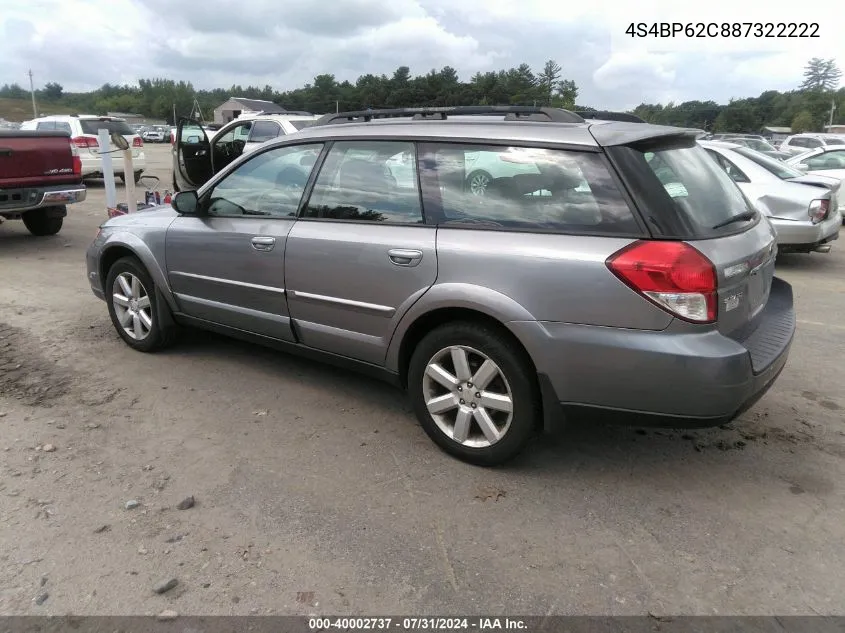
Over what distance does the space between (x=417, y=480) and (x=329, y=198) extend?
170cm

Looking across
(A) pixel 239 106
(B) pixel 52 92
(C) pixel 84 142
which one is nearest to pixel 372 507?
(C) pixel 84 142

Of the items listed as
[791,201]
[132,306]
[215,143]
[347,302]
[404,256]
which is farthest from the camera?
[215,143]

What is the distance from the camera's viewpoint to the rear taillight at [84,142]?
52.6ft

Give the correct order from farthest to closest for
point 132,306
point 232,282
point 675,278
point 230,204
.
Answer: point 132,306, point 230,204, point 232,282, point 675,278

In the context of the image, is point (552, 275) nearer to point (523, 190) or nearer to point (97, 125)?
point (523, 190)

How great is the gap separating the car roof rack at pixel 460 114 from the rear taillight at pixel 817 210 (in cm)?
591

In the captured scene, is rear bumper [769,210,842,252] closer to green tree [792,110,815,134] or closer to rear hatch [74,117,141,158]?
rear hatch [74,117,141,158]

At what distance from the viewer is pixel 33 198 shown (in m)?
8.75

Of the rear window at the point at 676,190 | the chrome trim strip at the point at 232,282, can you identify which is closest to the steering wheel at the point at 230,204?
the chrome trim strip at the point at 232,282

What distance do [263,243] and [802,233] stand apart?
22.6 feet

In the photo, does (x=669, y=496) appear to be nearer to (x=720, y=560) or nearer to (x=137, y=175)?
(x=720, y=560)

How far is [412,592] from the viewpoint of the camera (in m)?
2.46

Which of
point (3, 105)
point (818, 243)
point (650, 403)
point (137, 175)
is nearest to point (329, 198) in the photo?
point (650, 403)

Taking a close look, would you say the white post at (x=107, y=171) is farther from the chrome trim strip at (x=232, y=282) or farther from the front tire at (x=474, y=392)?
the front tire at (x=474, y=392)
